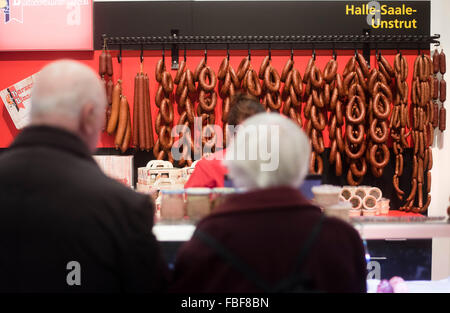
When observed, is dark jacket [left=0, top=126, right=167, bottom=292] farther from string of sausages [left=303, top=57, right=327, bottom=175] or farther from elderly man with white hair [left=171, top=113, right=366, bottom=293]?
string of sausages [left=303, top=57, right=327, bottom=175]

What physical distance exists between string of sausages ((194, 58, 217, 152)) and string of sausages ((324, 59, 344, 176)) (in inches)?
46.6

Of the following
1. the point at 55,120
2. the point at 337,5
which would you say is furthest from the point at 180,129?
the point at 55,120

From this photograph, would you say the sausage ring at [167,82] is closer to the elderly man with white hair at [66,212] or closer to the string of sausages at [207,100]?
the string of sausages at [207,100]

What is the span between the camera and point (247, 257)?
5.07 feet

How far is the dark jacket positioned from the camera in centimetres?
157

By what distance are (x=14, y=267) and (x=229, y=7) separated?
13.7ft

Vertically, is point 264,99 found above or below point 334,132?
above

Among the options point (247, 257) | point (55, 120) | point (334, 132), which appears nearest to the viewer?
point (247, 257)

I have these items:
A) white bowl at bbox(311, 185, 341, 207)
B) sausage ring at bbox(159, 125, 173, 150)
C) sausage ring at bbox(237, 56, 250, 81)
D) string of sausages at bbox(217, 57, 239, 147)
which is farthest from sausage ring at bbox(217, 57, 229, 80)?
white bowl at bbox(311, 185, 341, 207)

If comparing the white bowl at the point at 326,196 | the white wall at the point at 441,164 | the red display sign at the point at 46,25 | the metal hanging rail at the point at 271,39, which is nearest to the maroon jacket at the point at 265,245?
the white bowl at the point at 326,196

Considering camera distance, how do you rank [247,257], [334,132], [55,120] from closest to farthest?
[247,257] < [55,120] < [334,132]

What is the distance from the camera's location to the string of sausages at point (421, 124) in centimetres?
496
